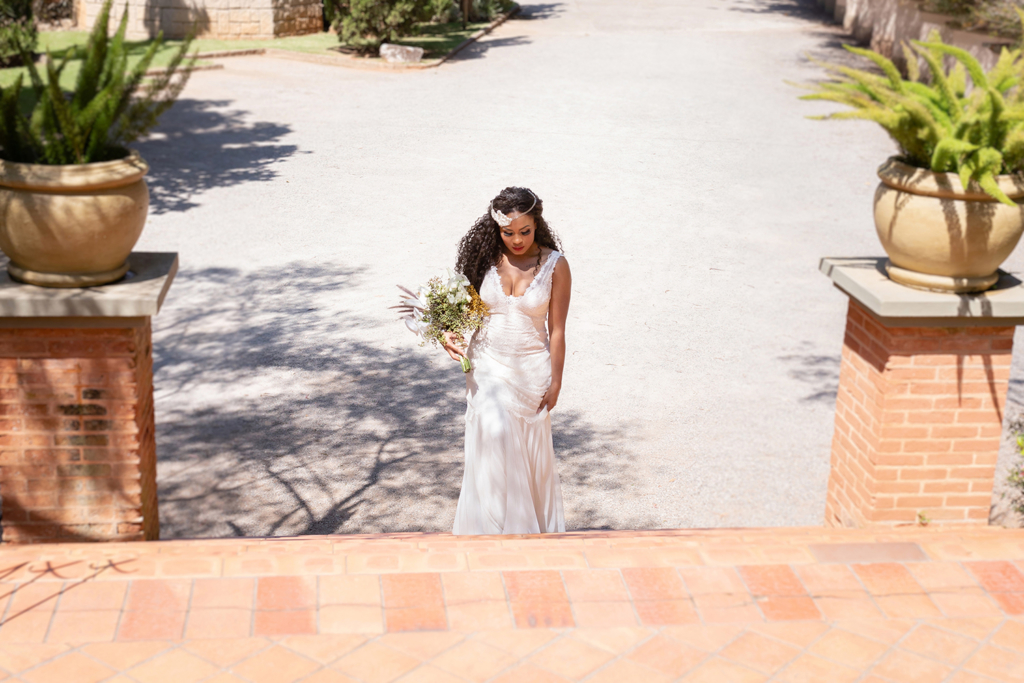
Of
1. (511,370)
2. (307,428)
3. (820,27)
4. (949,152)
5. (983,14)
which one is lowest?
(307,428)

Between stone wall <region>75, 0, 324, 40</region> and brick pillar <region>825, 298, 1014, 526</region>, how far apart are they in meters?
23.1

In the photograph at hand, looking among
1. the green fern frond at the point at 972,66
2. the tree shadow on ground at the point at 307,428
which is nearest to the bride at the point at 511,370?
the tree shadow on ground at the point at 307,428

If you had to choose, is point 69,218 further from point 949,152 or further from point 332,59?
point 332,59

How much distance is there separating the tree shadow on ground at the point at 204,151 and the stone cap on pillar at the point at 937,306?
416 inches

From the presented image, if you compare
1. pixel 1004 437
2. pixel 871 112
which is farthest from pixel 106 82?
pixel 1004 437

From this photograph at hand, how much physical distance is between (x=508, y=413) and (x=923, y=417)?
205 centimetres

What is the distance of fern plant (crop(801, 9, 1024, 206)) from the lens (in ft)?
13.6

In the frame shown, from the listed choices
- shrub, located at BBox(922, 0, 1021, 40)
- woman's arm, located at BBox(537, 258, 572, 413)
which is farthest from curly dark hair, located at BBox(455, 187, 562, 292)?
shrub, located at BBox(922, 0, 1021, 40)

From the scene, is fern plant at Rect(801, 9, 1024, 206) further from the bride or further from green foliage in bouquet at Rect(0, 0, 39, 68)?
green foliage in bouquet at Rect(0, 0, 39, 68)

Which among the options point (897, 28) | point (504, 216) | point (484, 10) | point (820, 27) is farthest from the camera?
point (820, 27)

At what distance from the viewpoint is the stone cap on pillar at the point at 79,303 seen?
3998 mm

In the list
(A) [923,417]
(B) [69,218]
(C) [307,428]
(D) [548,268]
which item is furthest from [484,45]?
(B) [69,218]

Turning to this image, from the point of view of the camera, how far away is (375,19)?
22.7 metres

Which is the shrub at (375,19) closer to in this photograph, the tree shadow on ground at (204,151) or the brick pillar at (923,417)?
the tree shadow on ground at (204,151)
